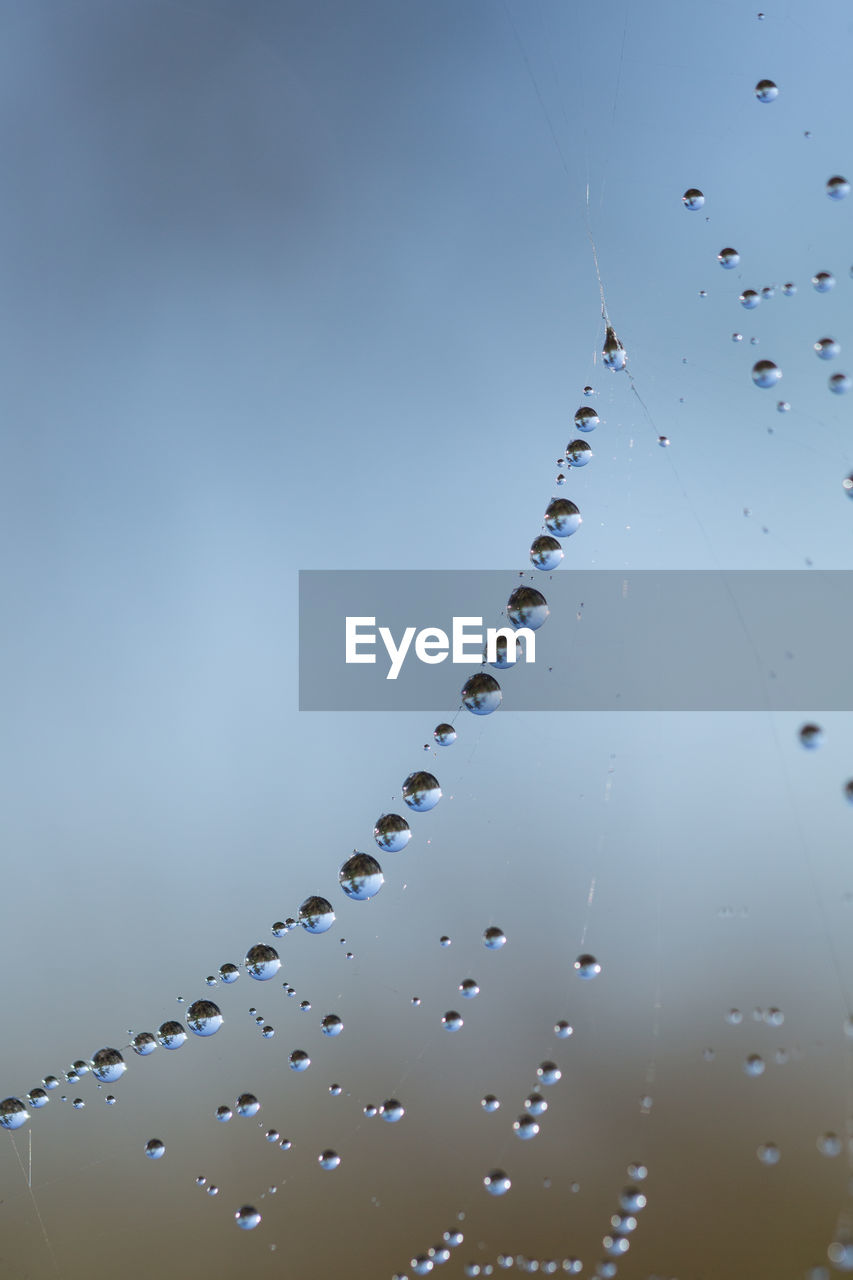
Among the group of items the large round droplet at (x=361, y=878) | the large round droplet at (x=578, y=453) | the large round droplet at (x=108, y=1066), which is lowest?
the large round droplet at (x=108, y=1066)

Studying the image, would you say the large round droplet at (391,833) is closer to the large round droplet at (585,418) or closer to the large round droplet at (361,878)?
the large round droplet at (361,878)

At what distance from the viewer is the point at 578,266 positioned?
45.6 inches

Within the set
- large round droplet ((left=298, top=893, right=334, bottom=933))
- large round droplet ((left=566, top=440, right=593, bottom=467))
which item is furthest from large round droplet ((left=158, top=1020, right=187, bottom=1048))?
large round droplet ((left=566, top=440, right=593, bottom=467))

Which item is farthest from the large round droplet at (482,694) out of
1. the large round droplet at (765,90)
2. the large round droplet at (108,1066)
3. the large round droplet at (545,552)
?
the large round droplet at (765,90)

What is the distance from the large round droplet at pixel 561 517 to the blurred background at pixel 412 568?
190mm

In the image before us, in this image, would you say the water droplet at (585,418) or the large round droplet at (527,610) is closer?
the large round droplet at (527,610)

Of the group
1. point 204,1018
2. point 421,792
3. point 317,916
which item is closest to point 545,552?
point 421,792

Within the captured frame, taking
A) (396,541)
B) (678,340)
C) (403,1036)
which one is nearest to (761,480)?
(678,340)

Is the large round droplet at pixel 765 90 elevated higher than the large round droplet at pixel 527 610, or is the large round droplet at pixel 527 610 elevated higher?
the large round droplet at pixel 765 90

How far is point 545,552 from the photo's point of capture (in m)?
0.82

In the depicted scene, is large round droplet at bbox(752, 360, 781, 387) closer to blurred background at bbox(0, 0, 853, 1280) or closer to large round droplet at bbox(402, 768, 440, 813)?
blurred background at bbox(0, 0, 853, 1280)

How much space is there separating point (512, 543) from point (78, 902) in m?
0.85

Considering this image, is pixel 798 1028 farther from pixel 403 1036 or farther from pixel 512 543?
pixel 512 543

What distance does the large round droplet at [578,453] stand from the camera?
2.85ft
